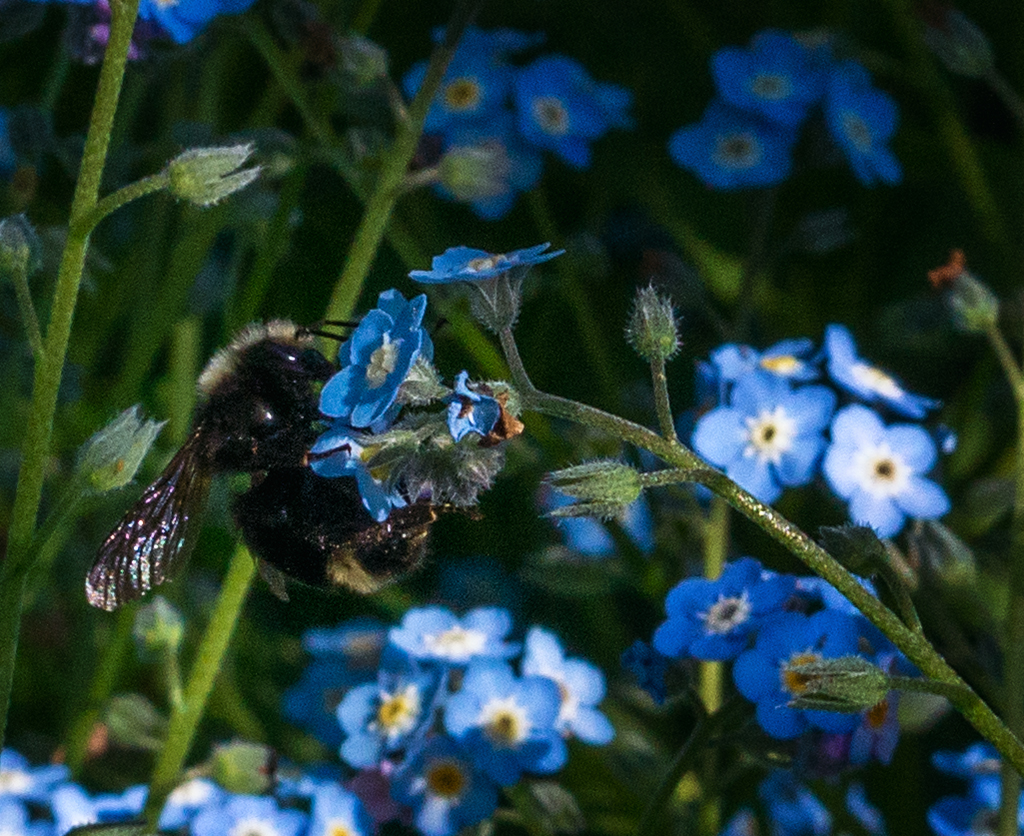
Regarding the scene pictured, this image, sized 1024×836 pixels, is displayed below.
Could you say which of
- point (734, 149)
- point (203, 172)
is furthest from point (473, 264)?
point (734, 149)

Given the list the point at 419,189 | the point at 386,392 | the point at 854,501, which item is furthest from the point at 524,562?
the point at 386,392

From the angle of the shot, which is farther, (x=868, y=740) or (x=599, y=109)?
(x=599, y=109)

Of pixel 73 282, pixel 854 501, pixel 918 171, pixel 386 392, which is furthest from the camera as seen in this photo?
pixel 918 171

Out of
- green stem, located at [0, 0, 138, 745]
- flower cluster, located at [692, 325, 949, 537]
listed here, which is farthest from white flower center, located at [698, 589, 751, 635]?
green stem, located at [0, 0, 138, 745]

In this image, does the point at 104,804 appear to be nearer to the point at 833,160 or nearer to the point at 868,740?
the point at 868,740

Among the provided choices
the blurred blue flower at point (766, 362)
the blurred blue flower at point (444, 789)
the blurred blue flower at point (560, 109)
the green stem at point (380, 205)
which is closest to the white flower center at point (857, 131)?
the blurred blue flower at point (560, 109)

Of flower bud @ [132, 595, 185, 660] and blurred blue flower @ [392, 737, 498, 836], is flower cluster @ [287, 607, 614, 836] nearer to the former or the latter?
blurred blue flower @ [392, 737, 498, 836]
